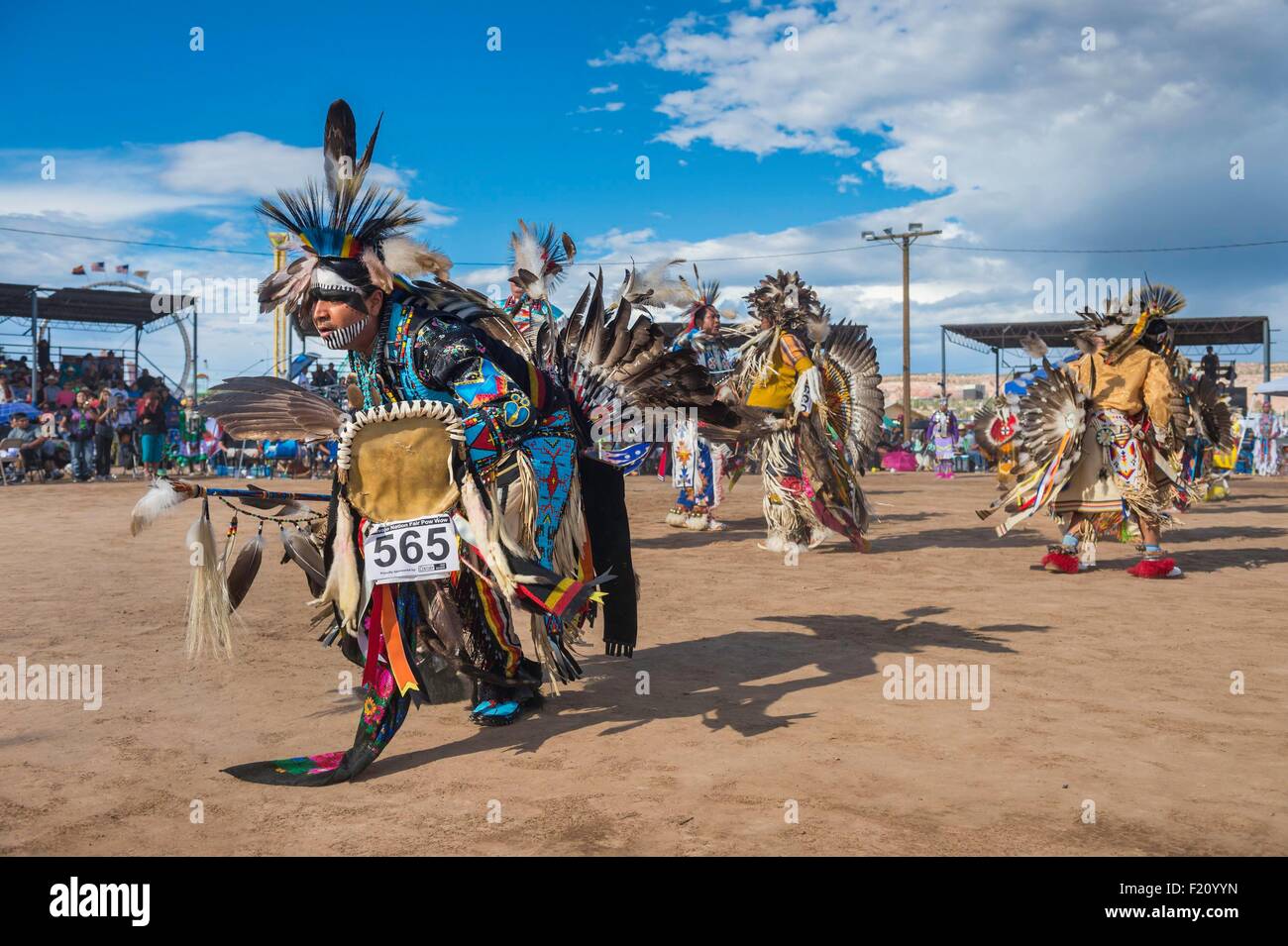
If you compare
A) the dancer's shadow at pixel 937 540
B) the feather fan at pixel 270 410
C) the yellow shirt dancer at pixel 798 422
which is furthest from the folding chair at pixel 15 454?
the feather fan at pixel 270 410

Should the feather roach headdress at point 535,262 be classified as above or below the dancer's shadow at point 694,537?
above

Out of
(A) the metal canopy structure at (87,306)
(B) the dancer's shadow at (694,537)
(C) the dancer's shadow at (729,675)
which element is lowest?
(C) the dancer's shadow at (729,675)

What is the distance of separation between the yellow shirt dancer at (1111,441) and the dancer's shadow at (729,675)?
241cm

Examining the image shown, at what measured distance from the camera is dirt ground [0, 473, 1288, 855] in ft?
9.95

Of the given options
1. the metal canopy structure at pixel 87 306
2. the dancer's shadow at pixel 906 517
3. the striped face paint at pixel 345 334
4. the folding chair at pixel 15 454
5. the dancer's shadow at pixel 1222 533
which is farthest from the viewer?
the metal canopy structure at pixel 87 306

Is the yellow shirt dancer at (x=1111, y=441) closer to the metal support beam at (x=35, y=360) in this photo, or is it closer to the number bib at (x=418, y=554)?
the number bib at (x=418, y=554)

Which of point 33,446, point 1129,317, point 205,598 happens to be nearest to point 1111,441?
point 1129,317

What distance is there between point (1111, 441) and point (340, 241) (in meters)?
6.87

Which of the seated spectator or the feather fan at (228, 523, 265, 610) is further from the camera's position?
the seated spectator

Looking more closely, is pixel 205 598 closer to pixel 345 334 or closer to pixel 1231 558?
pixel 345 334

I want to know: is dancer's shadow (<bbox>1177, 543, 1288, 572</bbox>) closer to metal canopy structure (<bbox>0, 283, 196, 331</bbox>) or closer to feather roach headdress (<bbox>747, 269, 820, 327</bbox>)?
feather roach headdress (<bbox>747, 269, 820, 327</bbox>)

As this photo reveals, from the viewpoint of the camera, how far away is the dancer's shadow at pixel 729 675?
4.17 metres

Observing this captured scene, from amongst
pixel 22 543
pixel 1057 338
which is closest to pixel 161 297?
pixel 22 543

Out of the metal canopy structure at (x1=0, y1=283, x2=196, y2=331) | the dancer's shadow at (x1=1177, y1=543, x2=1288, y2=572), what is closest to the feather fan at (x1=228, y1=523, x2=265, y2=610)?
the dancer's shadow at (x1=1177, y1=543, x2=1288, y2=572)
